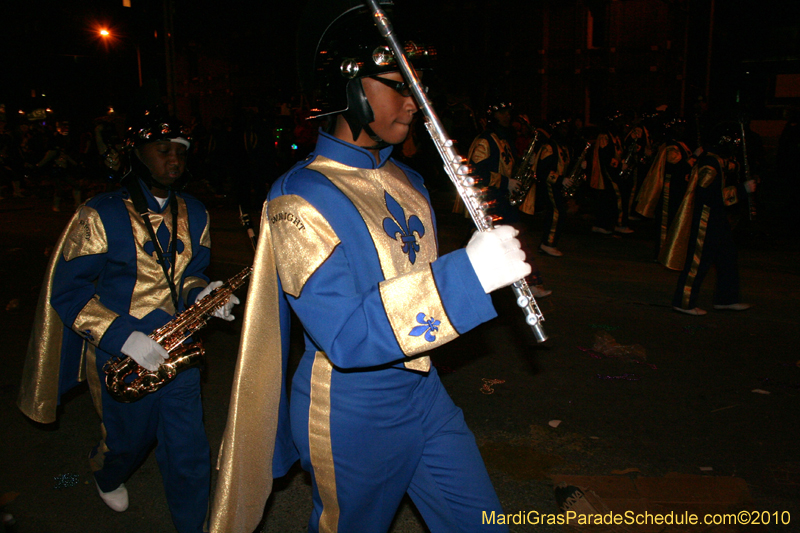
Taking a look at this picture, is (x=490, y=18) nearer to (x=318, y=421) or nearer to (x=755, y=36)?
(x=755, y=36)

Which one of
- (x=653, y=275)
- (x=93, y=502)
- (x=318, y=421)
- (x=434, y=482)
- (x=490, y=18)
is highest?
(x=490, y=18)

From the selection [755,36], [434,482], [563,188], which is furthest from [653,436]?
[755,36]

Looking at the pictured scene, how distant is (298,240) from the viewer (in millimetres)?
1833

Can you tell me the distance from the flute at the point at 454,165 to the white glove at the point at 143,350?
5.77 feet

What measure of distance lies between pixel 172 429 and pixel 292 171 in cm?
167

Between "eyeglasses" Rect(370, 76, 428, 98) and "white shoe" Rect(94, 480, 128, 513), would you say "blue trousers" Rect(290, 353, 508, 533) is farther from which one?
"white shoe" Rect(94, 480, 128, 513)

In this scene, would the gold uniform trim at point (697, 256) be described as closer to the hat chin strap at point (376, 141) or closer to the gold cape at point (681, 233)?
the gold cape at point (681, 233)

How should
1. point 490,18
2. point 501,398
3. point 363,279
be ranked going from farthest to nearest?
point 490,18 < point 501,398 < point 363,279

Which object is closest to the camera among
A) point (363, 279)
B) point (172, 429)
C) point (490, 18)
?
point (363, 279)

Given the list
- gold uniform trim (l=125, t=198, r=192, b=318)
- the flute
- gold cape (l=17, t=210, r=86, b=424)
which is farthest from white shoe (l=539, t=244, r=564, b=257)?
the flute

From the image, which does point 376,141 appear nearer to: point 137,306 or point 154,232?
point 154,232

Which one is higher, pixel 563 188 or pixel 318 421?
pixel 318 421

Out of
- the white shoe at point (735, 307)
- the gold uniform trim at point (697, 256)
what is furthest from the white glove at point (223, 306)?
the white shoe at point (735, 307)

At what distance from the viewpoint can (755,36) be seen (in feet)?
86.2
